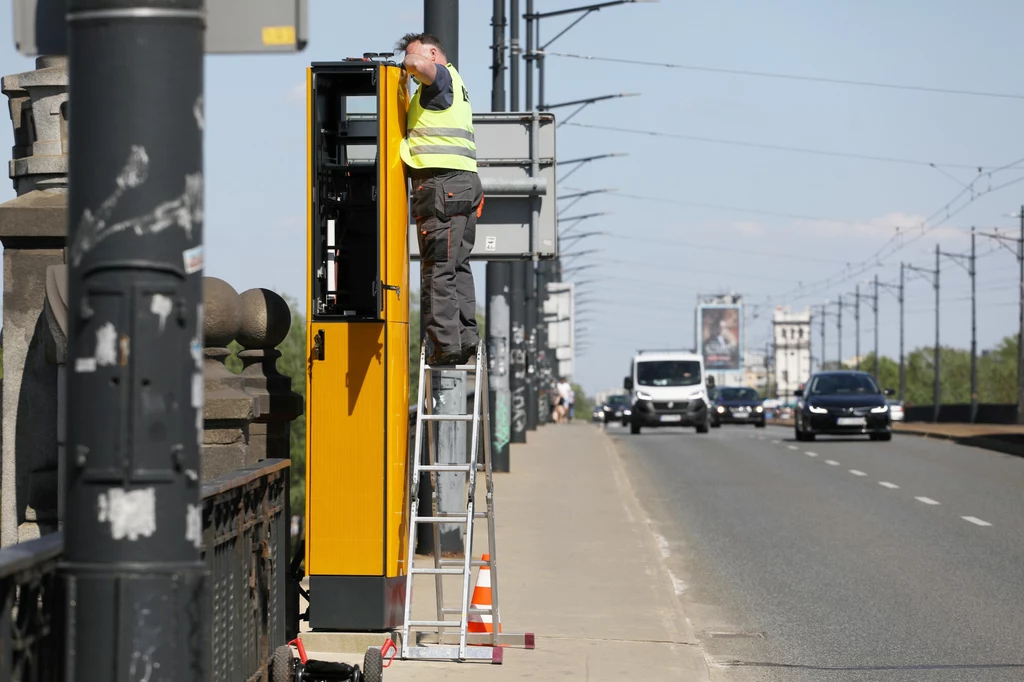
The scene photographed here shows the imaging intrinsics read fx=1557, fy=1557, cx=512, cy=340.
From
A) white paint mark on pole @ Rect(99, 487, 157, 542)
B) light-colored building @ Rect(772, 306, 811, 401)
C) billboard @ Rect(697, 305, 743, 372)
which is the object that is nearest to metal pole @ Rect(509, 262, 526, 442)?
white paint mark on pole @ Rect(99, 487, 157, 542)

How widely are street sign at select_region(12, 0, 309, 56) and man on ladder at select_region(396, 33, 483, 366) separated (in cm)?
442

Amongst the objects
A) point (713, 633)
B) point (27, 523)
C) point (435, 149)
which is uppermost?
point (435, 149)

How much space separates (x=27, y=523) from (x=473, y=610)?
8.14 ft

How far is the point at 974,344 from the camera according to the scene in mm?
64812

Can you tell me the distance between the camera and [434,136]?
7.89 m

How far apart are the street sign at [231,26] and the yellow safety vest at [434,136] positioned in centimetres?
461

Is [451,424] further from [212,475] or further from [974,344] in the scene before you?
[974,344]

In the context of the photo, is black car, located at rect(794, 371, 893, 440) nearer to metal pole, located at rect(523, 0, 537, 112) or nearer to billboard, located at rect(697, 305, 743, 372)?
metal pole, located at rect(523, 0, 537, 112)

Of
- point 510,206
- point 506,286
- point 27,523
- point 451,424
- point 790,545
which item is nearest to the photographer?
point 27,523

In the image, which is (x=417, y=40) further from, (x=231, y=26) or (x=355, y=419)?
(x=231, y=26)

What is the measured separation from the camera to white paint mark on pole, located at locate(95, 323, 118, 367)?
2.94 meters

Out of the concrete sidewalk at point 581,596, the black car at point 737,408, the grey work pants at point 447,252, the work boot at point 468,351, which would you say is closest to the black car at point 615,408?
the black car at point 737,408

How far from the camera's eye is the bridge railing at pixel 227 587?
3273mm

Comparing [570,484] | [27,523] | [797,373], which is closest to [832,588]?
[27,523]
